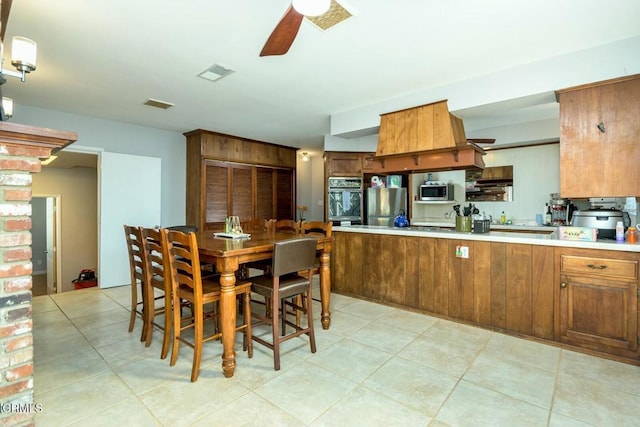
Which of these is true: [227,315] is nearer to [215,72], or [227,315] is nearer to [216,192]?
[215,72]

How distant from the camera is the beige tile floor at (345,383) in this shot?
1.73m

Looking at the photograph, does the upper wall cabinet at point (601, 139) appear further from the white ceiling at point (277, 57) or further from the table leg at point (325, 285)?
the table leg at point (325, 285)

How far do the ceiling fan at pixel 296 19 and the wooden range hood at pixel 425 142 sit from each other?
177 centimetres

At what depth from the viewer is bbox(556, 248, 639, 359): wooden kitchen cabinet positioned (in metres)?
2.37

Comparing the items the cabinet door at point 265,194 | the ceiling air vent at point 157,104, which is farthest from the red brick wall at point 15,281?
the cabinet door at point 265,194

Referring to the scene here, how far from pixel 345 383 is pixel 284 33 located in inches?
87.6

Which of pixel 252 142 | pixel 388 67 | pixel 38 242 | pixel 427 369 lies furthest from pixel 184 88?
pixel 38 242

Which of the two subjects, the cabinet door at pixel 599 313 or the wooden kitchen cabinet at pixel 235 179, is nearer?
the cabinet door at pixel 599 313

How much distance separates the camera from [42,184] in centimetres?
668

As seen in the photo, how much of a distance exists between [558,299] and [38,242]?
10.6 m

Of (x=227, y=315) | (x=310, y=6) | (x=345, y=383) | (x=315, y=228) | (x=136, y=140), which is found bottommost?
(x=345, y=383)

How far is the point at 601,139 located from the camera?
2.62 m

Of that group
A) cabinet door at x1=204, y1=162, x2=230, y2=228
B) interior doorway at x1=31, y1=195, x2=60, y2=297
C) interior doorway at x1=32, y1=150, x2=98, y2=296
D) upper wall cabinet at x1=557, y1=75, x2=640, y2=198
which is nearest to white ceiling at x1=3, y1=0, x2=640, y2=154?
upper wall cabinet at x1=557, y1=75, x2=640, y2=198

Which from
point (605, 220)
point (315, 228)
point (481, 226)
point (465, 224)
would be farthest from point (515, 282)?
point (315, 228)
